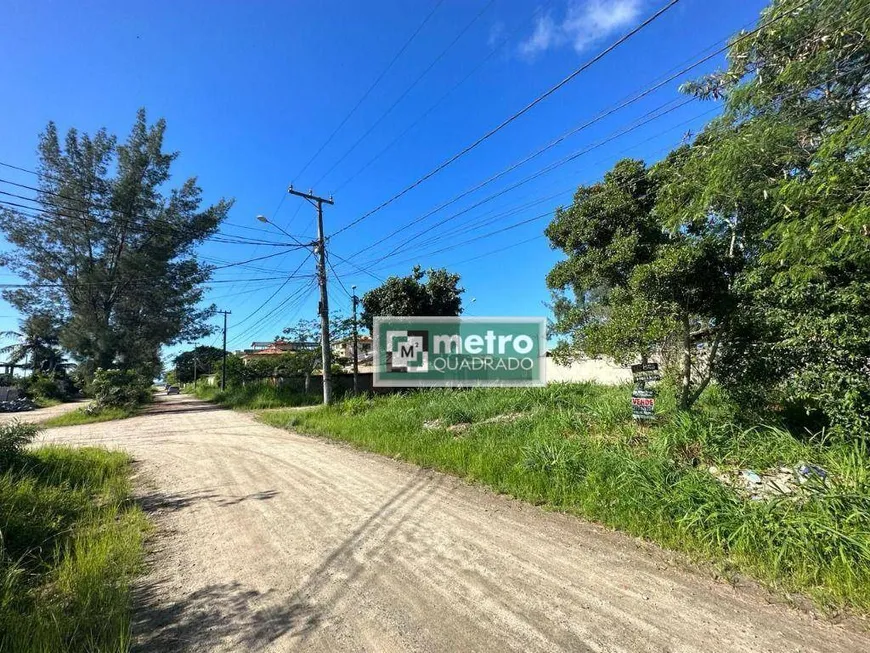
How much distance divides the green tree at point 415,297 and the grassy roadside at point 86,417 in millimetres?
11169

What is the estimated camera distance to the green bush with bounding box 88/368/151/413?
1680 cm

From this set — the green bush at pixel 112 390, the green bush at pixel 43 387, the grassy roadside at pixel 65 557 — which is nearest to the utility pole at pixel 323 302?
the grassy roadside at pixel 65 557

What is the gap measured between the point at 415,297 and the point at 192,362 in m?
54.9

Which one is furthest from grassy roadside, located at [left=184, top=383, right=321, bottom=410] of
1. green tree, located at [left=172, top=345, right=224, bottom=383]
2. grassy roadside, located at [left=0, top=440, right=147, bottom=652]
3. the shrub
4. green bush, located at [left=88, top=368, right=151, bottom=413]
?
green tree, located at [left=172, top=345, right=224, bottom=383]

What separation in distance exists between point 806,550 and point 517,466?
2838 millimetres

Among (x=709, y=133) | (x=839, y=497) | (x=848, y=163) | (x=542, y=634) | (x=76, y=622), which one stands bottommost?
(x=542, y=634)

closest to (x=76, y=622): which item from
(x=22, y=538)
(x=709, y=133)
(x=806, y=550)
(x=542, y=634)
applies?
(x=22, y=538)

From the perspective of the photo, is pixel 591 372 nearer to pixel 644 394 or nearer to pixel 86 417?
pixel 644 394

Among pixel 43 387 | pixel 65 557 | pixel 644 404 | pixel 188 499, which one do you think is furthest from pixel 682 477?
pixel 43 387

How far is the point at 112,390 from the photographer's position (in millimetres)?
16891

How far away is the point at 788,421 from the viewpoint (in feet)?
17.0

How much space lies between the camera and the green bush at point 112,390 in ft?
55.1

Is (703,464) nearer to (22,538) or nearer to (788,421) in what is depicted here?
(788,421)

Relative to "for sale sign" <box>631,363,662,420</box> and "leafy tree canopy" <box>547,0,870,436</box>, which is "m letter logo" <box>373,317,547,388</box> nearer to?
"leafy tree canopy" <box>547,0,870,436</box>
